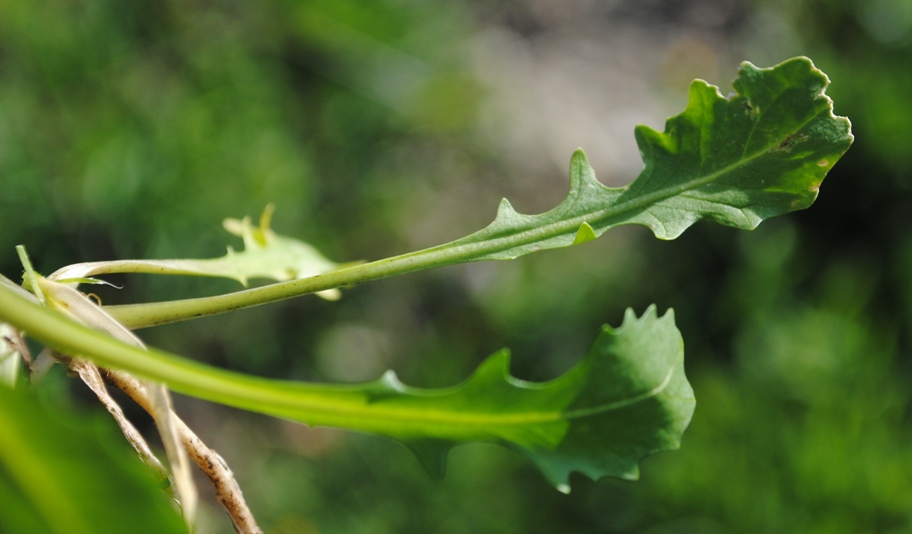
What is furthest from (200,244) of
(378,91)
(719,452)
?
(719,452)

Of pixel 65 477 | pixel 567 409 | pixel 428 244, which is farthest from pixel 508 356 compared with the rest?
pixel 428 244

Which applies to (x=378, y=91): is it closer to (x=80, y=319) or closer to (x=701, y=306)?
(x=701, y=306)

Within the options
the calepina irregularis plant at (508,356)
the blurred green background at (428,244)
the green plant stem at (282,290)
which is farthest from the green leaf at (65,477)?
the blurred green background at (428,244)

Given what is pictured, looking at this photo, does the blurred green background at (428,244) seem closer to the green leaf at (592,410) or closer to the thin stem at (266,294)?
the thin stem at (266,294)

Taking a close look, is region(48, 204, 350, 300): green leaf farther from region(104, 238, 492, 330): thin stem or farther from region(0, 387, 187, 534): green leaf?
region(0, 387, 187, 534): green leaf

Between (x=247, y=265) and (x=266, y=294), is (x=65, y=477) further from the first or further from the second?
(x=247, y=265)

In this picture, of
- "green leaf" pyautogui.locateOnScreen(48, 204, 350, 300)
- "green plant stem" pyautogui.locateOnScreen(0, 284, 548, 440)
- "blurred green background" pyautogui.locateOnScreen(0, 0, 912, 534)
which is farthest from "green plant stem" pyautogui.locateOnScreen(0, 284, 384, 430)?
"blurred green background" pyautogui.locateOnScreen(0, 0, 912, 534)
